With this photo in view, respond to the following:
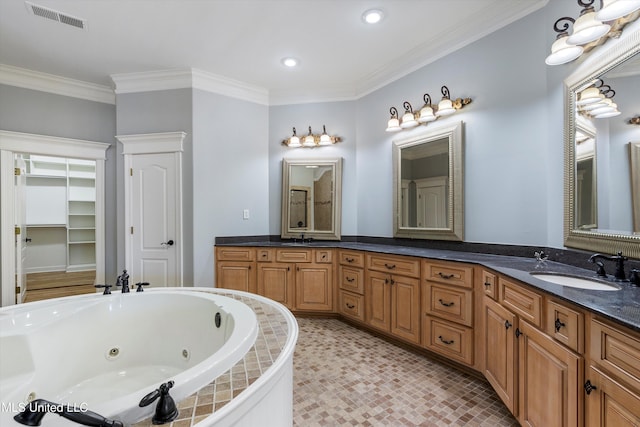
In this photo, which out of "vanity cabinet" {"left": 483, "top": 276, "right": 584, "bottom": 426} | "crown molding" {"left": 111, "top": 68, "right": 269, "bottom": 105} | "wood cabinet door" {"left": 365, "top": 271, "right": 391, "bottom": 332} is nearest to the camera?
"vanity cabinet" {"left": 483, "top": 276, "right": 584, "bottom": 426}

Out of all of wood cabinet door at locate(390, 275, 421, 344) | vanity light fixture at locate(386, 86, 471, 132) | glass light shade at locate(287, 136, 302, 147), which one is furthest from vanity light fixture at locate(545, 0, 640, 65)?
glass light shade at locate(287, 136, 302, 147)

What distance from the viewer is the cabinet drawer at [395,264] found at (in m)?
2.42

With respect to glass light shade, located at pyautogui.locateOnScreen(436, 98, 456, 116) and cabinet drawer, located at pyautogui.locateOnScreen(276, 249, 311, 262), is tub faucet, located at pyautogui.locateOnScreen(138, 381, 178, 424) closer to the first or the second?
cabinet drawer, located at pyautogui.locateOnScreen(276, 249, 311, 262)

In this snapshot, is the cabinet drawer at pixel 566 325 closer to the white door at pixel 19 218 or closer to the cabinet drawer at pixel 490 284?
the cabinet drawer at pixel 490 284

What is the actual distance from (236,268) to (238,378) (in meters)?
2.38

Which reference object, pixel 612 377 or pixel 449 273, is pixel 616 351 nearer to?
pixel 612 377

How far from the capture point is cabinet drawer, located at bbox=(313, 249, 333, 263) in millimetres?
3184

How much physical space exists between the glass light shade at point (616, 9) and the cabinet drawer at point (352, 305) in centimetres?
252

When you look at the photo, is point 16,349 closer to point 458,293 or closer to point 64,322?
point 64,322

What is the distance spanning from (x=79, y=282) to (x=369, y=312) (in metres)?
4.83

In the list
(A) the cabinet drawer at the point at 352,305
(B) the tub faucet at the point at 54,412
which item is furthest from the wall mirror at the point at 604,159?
(B) the tub faucet at the point at 54,412

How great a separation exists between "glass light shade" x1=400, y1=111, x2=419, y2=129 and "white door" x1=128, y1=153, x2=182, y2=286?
2.50m

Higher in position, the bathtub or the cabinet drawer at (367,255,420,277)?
the cabinet drawer at (367,255,420,277)

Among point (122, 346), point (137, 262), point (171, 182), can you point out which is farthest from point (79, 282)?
point (122, 346)
